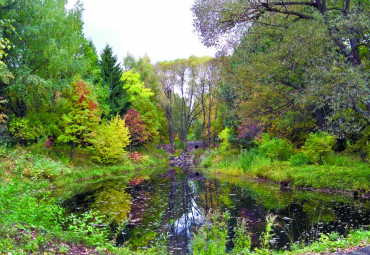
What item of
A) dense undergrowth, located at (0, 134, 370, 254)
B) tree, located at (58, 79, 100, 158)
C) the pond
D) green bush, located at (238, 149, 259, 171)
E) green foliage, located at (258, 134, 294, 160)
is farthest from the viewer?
green bush, located at (238, 149, 259, 171)

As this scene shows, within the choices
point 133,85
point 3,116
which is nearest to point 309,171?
point 3,116

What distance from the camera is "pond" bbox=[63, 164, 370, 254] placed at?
665 centimetres

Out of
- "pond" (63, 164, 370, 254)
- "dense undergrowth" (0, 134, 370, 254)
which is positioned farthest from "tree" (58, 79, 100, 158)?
"pond" (63, 164, 370, 254)

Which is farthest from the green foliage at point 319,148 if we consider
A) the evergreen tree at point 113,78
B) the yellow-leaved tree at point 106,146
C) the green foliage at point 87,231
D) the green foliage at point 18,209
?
the evergreen tree at point 113,78

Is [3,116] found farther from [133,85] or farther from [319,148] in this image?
[133,85]

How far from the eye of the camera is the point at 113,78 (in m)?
30.9

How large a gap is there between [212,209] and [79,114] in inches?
510

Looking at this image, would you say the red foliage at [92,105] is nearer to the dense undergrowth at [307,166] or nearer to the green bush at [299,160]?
the dense undergrowth at [307,166]

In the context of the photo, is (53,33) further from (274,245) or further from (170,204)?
(274,245)

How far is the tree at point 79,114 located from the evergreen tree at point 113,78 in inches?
438

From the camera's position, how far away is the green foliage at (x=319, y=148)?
13.7m

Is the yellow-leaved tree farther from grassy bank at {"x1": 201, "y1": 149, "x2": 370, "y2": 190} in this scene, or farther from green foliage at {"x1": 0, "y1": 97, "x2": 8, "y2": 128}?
grassy bank at {"x1": 201, "y1": 149, "x2": 370, "y2": 190}

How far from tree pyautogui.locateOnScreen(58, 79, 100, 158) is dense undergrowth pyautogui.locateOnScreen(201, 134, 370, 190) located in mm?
10935

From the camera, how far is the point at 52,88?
54.1 ft
